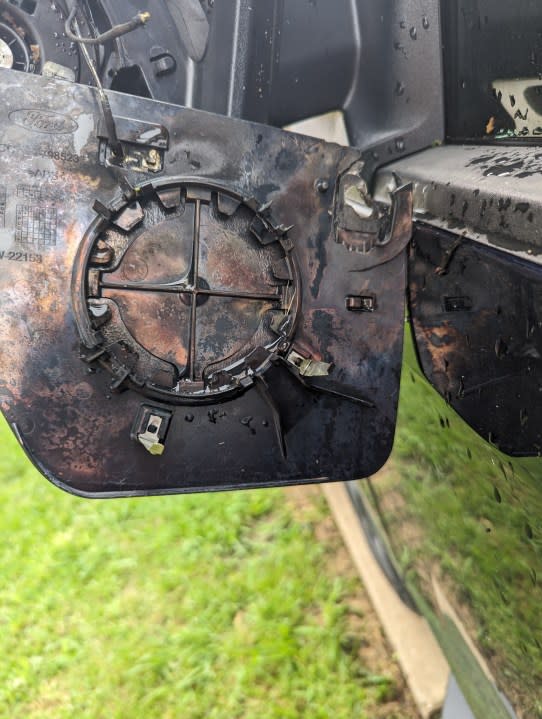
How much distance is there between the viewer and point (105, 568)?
2.48 m

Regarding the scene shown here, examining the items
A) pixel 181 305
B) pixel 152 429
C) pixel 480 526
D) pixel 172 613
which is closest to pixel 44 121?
pixel 181 305

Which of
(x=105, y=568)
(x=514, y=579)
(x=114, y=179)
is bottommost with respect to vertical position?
(x=105, y=568)

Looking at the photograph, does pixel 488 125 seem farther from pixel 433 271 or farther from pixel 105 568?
pixel 105 568

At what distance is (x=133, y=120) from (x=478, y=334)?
774 mm

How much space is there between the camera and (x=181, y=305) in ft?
3.98

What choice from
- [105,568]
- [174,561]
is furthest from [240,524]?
[105,568]

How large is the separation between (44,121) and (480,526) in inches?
45.2

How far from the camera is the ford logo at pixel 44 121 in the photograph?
1105 millimetres

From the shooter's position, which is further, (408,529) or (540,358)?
(408,529)

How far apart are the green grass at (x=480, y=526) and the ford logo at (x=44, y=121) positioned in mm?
830

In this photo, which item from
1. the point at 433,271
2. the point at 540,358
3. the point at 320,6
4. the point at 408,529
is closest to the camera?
the point at 540,358

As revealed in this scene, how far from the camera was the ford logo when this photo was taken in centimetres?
111

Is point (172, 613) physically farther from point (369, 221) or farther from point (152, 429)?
point (369, 221)

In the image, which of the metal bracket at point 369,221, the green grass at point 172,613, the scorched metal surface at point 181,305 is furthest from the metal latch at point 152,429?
the green grass at point 172,613
